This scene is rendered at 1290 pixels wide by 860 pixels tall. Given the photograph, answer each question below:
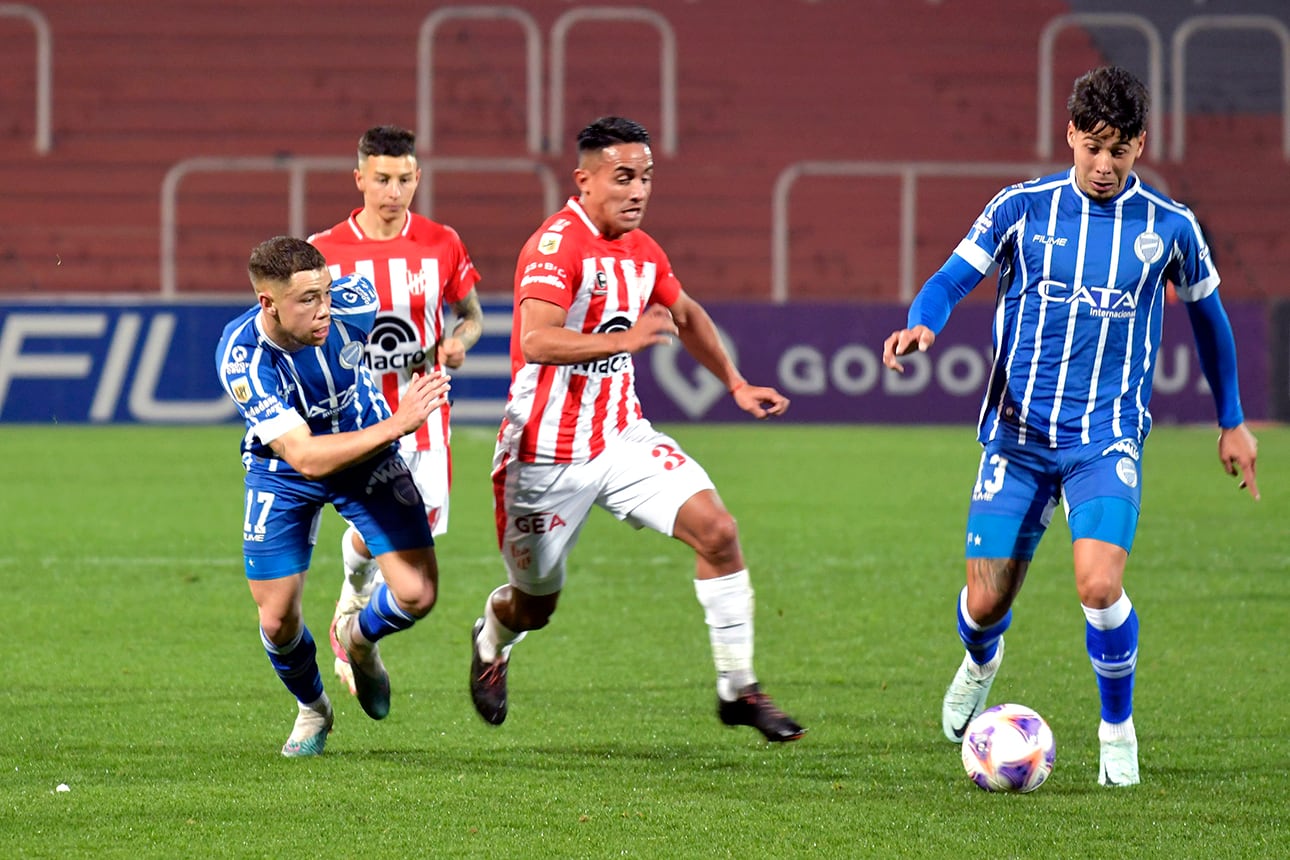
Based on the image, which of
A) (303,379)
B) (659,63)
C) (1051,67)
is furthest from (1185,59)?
(303,379)

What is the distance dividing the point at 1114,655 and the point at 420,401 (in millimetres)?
2005

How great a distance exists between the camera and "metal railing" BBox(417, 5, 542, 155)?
20.8 m

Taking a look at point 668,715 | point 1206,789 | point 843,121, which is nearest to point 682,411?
point 843,121

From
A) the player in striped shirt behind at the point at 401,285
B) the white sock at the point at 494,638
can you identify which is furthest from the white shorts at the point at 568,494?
the player in striped shirt behind at the point at 401,285

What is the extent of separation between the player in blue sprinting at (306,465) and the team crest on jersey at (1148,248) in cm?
218

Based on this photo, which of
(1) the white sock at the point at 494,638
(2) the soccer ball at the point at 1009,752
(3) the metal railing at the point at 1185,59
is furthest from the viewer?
(3) the metal railing at the point at 1185,59

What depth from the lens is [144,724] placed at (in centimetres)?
568

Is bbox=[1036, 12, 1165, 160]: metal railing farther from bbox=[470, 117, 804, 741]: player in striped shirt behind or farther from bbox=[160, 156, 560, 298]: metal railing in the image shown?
bbox=[470, 117, 804, 741]: player in striped shirt behind

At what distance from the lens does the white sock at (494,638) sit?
5.76m

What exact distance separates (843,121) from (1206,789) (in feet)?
58.8

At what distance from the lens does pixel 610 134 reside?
541 centimetres

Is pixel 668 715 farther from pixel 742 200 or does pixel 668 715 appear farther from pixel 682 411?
pixel 742 200

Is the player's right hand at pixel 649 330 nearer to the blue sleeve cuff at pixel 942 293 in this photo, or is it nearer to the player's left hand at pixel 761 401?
the player's left hand at pixel 761 401

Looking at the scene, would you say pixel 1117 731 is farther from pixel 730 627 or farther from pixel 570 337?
pixel 570 337
